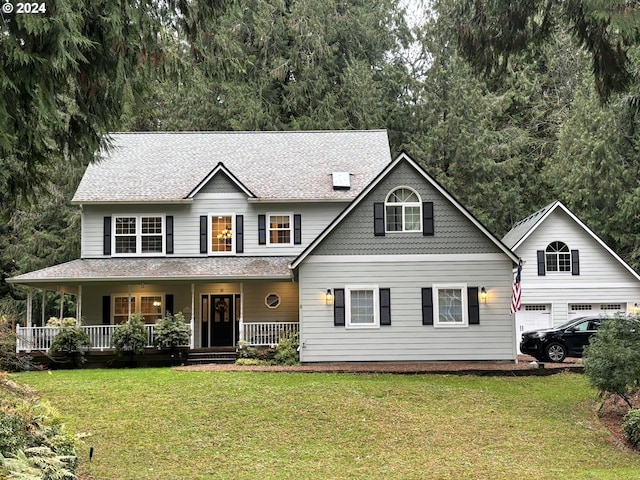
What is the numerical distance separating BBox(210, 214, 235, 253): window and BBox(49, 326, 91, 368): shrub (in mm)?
5086

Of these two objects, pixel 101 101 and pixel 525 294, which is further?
pixel 525 294

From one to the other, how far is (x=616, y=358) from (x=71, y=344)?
48.4 ft

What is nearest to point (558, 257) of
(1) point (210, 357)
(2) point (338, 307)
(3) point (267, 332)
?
(2) point (338, 307)

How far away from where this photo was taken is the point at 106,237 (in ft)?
78.8

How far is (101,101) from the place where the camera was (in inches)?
365

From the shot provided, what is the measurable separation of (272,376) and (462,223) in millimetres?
6547

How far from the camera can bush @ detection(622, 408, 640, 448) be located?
12.2 metres

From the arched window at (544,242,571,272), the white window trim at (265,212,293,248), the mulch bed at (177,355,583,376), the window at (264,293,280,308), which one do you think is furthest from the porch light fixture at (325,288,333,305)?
the arched window at (544,242,571,272)

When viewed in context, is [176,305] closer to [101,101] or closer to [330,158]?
[330,158]

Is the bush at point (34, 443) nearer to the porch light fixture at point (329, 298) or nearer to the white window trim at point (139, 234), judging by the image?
the porch light fixture at point (329, 298)

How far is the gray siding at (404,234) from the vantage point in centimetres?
1994

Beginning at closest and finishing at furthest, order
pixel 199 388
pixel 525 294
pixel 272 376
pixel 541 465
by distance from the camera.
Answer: pixel 541 465
pixel 199 388
pixel 272 376
pixel 525 294

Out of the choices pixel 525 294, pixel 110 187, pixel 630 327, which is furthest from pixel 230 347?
pixel 630 327

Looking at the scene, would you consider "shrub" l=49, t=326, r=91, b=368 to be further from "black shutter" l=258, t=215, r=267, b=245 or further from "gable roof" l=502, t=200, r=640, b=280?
"gable roof" l=502, t=200, r=640, b=280
